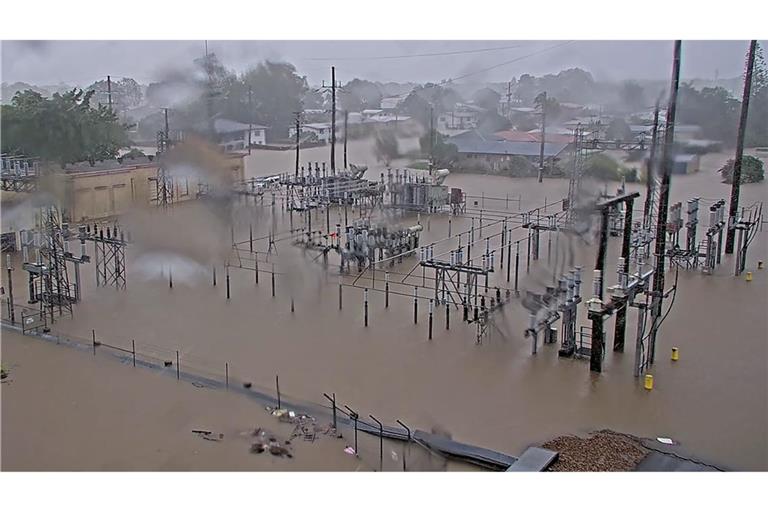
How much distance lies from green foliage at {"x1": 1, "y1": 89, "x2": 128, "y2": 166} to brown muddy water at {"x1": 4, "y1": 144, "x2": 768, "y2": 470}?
439 centimetres

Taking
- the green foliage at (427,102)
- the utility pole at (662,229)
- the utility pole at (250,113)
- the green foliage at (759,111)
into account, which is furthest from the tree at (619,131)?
the utility pole at (662,229)

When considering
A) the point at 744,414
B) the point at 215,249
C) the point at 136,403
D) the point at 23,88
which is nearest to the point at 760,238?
the point at 744,414

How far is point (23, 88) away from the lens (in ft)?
56.0

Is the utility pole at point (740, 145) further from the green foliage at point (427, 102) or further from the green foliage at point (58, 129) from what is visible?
the green foliage at point (58, 129)

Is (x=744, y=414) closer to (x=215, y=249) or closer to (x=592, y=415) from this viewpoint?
(x=592, y=415)

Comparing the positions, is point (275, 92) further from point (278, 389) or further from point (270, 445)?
point (270, 445)

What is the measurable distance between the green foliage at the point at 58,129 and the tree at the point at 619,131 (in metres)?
11.4

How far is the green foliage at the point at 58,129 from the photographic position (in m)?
15.3

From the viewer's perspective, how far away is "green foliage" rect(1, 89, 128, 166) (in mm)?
15344

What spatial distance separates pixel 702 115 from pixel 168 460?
12884 mm

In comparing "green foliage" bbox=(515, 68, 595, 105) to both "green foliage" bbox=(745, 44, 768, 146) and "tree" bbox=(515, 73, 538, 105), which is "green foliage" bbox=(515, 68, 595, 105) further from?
"green foliage" bbox=(745, 44, 768, 146)

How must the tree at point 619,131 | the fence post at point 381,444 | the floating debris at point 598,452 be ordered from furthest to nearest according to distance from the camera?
the tree at point 619,131
the fence post at point 381,444
the floating debris at point 598,452

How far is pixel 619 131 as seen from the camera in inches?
680

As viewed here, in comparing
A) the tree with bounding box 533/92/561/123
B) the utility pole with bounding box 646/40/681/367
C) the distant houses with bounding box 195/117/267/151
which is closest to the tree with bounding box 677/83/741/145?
the utility pole with bounding box 646/40/681/367
